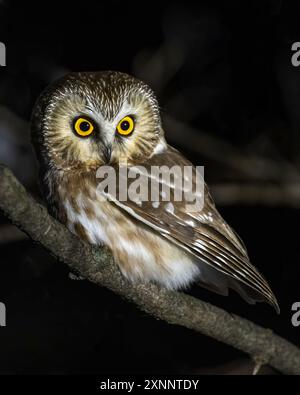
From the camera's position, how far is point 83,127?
8.93 ft

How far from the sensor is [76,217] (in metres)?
2.73

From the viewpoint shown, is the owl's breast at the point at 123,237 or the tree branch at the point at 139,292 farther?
the owl's breast at the point at 123,237

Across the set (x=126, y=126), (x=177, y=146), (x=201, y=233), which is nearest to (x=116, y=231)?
(x=201, y=233)

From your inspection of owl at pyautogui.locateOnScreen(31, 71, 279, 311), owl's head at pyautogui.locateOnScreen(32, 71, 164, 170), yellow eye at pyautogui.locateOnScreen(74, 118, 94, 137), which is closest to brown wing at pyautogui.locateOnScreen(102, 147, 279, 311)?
owl at pyautogui.locateOnScreen(31, 71, 279, 311)

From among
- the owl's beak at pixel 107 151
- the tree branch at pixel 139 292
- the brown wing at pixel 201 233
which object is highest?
the owl's beak at pixel 107 151

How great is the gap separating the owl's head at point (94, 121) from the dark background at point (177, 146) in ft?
3.91

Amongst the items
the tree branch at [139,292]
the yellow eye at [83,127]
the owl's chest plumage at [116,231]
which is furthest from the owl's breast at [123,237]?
the yellow eye at [83,127]

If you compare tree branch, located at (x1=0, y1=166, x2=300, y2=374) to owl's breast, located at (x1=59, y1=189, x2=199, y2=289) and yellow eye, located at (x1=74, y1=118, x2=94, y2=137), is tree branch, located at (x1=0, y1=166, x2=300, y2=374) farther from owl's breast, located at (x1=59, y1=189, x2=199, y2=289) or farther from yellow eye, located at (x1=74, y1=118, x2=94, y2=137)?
yellow eye, located at (x1=74, y1=118, x2=94, y2=137)

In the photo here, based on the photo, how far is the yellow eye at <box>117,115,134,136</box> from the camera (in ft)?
9.18

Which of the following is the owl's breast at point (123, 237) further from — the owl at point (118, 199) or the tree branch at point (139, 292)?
the tree branch at point (139, 292)

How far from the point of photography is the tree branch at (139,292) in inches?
77.1

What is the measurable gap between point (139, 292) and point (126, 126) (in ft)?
2.47

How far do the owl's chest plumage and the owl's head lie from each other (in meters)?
0.13

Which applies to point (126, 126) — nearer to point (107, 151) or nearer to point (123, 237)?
point (107, 151)
